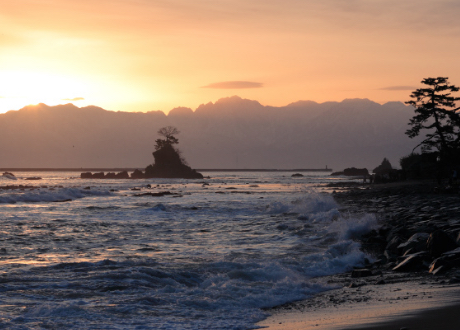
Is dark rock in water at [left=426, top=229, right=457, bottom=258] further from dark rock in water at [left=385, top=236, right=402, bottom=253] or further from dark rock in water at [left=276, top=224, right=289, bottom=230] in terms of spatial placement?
dark rock in water at [left=276, top=224, right=289, bottom=230]

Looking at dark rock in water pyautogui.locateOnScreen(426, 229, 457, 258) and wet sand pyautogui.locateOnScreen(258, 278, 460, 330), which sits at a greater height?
dark rock in water pyautogui.locateOnScreen(426, 229, 457, 258)

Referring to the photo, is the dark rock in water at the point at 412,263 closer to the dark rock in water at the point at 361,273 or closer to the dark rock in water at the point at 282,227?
the dark rock in water at the point at 361,273

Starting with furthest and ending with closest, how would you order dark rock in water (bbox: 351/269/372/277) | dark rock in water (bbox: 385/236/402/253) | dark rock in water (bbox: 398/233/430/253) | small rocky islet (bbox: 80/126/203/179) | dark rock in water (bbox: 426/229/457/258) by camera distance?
1. small rocky islet (bbox: 80/126/203/179)
2. dark rock in water (bbox: 385/236/402/253)
3. dark rock in water (bbox: 398/233/430/253)
4. dark rock in water (bbox: 426/229/457/258)
5. dark rock in water (bbox: 351/269/372/277)

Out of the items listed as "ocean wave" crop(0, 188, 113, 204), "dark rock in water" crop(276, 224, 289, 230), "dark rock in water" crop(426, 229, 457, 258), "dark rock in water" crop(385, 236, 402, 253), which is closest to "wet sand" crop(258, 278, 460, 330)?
"dark rock in water" crop(426, 229, 457, 258)

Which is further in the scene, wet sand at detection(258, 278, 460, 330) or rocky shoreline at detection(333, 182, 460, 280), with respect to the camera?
rocky shoreline at detection(333, 182, 460, 280)

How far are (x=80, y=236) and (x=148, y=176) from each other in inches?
4935

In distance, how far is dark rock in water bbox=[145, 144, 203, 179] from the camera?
5413 inches

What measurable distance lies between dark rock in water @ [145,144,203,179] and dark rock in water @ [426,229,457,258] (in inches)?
5040

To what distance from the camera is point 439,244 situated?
1153 cm

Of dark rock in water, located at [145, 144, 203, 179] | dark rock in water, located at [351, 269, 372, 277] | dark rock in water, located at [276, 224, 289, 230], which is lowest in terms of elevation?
dark rock in water, located at [276, 224, 289, 230]

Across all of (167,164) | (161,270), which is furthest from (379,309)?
(167,164)

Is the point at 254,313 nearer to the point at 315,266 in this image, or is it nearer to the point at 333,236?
the point at 315,266

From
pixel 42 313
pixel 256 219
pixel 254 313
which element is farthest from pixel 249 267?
pixel 256 219

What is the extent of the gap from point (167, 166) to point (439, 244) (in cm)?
12990
